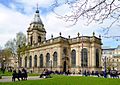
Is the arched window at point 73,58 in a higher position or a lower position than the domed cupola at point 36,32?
lower

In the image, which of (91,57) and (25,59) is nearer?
(91,57)

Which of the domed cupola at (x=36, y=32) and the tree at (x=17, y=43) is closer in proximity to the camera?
the tree at (x=17, y=43)

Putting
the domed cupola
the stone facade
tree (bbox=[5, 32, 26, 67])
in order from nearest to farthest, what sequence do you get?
tree (bbox=[5, 32, 26, 67]) → the domed cupola → the stone facade

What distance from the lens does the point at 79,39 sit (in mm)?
77062

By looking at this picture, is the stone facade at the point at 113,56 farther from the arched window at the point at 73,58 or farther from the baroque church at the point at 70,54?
the arched window at the point at 73,58

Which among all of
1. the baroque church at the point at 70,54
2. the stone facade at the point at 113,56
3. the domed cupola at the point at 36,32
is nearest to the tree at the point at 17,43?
the baroque church at the point at 70,54

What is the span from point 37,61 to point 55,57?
35.7 ft

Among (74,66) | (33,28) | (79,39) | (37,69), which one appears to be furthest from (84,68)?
(33,28)

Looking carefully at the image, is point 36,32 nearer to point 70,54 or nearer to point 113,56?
point 70,54

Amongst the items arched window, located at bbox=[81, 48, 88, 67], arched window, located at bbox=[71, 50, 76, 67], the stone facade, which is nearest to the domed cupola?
arched window, located at bbox=[71, 50, 76, 67]

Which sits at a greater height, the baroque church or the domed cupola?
the domed cupola

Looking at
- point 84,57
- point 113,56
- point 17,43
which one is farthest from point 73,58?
point 113,56

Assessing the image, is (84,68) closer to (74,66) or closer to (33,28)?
(74,66)

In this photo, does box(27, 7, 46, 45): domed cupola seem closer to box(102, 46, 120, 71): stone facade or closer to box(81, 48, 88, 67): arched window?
box(81, 48, 88, 67): arched window
